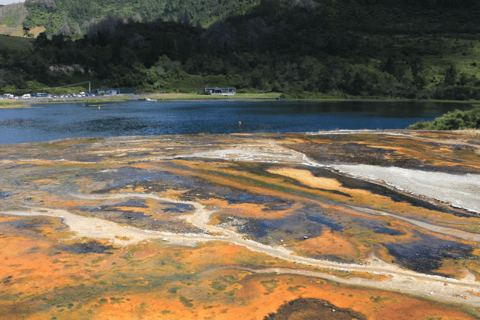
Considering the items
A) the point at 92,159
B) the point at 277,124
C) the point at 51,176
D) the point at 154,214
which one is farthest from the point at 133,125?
the point at 154,214

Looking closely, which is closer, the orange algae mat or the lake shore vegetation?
the orange algae mat

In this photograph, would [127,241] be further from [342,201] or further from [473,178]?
[473,178]

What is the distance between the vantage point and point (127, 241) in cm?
1966

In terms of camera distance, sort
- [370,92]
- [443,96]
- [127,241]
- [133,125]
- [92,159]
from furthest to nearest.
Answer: [370,92] < [443,96] < [133,125] < [92,159] < [127,241]

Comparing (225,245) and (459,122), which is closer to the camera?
(225,245)

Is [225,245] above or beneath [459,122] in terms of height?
beneath

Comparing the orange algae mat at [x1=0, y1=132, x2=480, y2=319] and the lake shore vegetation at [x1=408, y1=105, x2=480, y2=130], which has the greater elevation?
the lake shore vegetation at [x1=408, y1=105, x2=480, y2=130]

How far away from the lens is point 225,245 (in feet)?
63.8

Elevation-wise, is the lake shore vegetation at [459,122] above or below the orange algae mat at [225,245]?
above

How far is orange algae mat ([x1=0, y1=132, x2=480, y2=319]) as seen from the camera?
14258mm

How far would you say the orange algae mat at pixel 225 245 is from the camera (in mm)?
14258

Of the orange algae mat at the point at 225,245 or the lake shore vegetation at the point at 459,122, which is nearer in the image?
the orange algae mat at the point at 225,245

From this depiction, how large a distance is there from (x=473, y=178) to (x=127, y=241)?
26.5 m

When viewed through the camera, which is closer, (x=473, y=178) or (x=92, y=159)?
(x=473, y=178)
